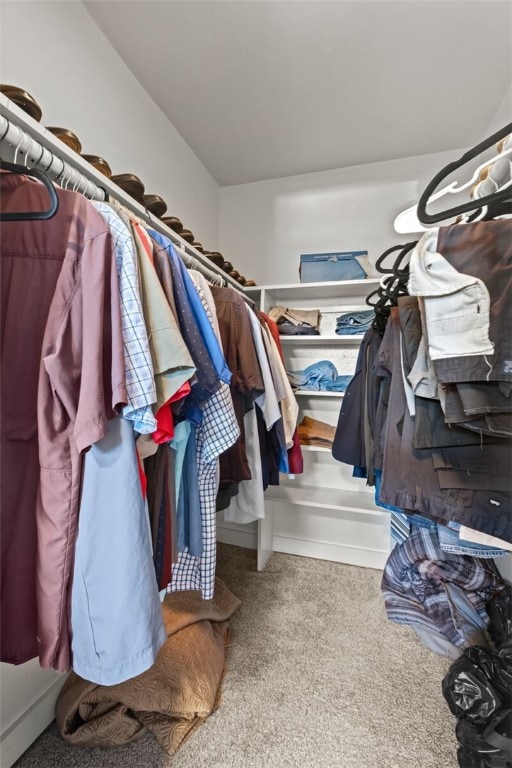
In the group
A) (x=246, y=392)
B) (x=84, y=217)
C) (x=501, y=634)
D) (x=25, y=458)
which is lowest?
(x=501, y=634)

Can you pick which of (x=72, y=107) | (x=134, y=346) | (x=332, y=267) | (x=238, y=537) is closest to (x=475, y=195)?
(x=134, y=346)

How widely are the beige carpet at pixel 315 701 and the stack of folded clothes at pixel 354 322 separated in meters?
1.41

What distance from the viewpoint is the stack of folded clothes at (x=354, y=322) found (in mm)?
1796

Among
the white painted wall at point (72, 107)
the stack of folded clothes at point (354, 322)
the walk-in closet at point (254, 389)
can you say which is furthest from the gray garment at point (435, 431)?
the white painted wall at point (72, 107)

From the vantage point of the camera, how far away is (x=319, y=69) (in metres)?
1.34

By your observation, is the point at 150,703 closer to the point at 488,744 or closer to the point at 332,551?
the point at 488,744

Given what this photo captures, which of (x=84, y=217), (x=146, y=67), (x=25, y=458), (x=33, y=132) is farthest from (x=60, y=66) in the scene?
(x=25, y=458)

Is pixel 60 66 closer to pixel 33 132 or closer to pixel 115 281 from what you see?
pixel 33 132

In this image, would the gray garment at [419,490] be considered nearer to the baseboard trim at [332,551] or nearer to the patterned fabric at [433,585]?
the patterned fabric at [433,585]

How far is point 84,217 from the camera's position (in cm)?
58

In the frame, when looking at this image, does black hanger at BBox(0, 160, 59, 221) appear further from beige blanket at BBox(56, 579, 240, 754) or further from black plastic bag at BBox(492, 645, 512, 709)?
black plastic bag at BBox(492, 645, 512, 709)

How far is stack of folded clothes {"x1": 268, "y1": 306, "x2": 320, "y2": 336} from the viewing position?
6.15ft

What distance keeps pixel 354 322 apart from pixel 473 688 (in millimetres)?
1556

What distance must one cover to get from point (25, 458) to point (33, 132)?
677 mm
